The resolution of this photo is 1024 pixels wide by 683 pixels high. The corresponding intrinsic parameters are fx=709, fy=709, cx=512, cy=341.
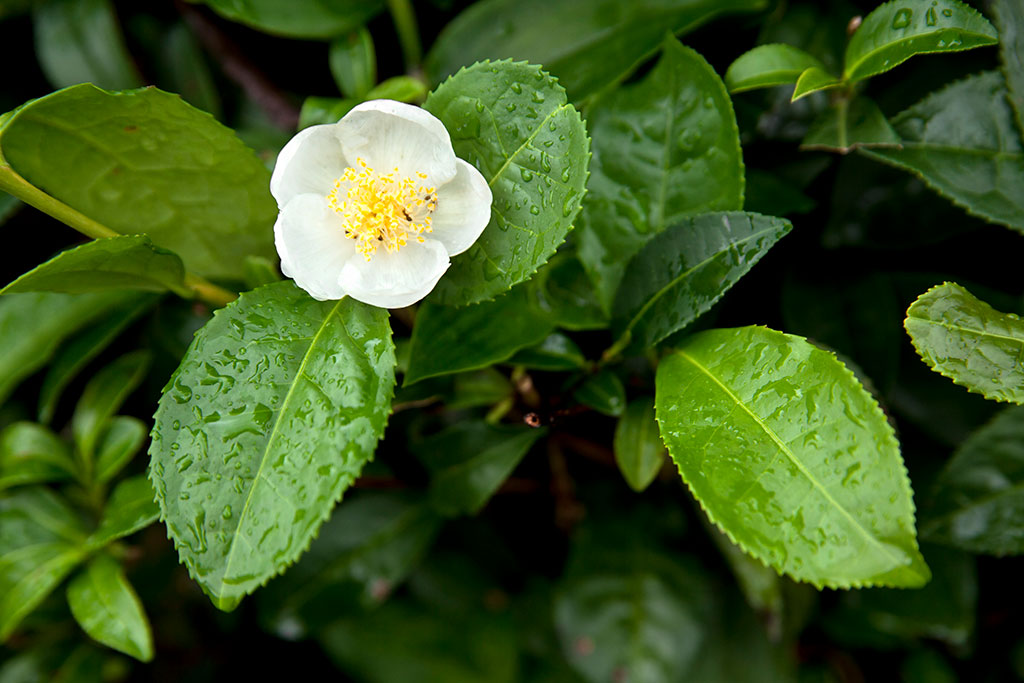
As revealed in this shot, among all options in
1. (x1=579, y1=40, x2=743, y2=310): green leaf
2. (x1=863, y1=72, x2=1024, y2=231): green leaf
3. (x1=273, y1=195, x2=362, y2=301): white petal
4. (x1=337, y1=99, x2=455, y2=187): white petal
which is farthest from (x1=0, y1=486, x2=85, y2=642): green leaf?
(x1=863, y1=72, x2=1024, y2=231): green leaf

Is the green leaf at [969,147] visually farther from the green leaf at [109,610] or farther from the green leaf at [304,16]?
the green leaf at [109,610]

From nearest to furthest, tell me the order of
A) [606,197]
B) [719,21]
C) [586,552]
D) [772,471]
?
[772,471] < [606,197] < [719,21] < [586,552]

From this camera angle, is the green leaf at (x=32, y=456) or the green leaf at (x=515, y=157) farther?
the green leaf at (x=32, y=456)

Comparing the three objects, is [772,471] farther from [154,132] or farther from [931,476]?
[154,132]

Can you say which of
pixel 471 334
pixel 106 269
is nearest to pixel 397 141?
pixel 471 334

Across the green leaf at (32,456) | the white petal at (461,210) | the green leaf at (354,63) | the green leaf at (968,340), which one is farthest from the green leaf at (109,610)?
the green leaf at (968,340)

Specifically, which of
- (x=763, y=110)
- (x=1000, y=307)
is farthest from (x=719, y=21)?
(x=1000, y=307)
